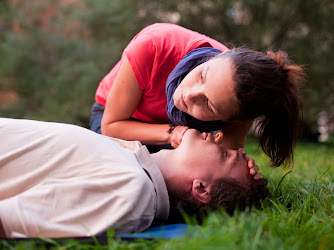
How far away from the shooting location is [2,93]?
14266 millimetres

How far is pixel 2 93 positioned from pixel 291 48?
10431 mm

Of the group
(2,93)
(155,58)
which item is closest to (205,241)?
(155,58)

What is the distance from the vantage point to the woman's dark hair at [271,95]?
7.64ft

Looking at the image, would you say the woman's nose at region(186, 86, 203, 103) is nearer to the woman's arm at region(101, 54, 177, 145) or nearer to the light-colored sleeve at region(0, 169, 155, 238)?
the woman's arm at region(101, 54, 177, 145)

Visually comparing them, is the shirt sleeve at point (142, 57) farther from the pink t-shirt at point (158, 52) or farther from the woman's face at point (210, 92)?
the woman's face at point (210, 92)

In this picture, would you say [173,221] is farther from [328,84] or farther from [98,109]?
[328,84]

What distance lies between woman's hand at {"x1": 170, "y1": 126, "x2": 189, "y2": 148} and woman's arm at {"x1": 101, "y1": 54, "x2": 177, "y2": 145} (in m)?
0.14

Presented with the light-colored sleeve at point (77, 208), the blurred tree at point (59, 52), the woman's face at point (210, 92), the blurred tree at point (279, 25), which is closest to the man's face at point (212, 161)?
the woman's face at point (210, 92)

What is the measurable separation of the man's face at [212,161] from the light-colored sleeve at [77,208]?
1.55 feet

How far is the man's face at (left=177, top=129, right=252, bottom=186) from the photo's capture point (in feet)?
7.64

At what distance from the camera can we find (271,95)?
7.95ft

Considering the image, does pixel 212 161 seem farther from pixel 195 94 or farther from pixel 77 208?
pixel 77 208

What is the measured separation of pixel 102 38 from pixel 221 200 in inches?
418

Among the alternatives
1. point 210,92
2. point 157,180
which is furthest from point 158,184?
point 210,92
